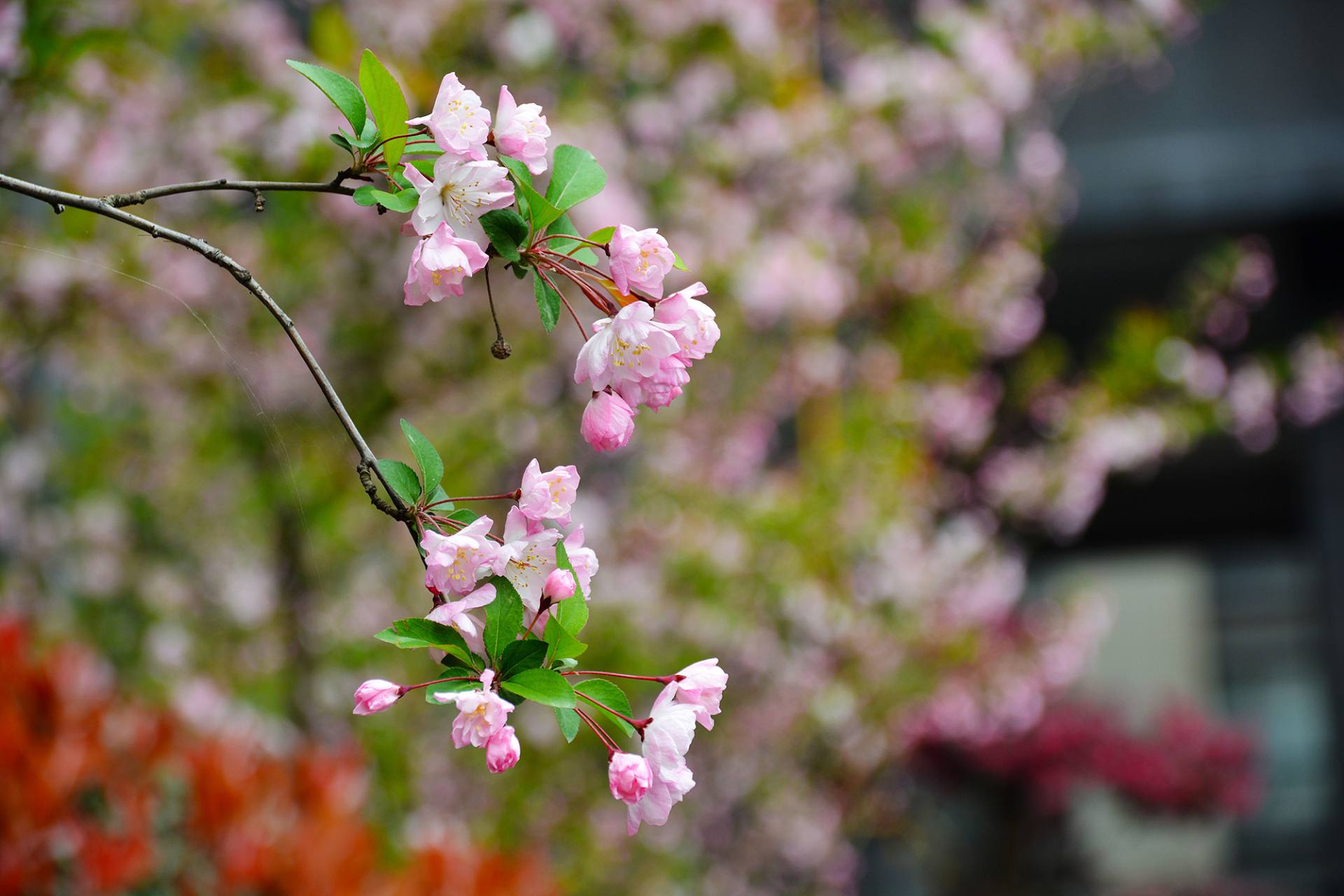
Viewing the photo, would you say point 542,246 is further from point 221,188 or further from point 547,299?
point 221,188

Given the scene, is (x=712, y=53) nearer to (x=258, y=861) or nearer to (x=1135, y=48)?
(x=1135, y=48)

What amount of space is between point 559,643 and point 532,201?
0.24m

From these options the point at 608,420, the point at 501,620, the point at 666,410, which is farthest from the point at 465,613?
the point at 666,410

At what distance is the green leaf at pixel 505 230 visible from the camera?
2.15ft

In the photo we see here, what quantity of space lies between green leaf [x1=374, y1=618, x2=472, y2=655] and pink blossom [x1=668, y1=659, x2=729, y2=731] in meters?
0.13

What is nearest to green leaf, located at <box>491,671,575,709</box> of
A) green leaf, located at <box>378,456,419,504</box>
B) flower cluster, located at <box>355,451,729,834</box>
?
flower cluster, located at <box>355,451,729,834</box>

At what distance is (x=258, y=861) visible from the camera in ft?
5.85

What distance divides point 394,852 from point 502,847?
0.35 meters

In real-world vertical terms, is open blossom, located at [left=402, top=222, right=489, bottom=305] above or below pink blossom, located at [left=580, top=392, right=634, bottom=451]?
above

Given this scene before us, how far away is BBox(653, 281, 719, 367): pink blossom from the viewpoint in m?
0.66

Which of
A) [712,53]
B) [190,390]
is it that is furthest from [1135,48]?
[190,390]

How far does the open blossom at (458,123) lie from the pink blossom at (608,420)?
0.14m

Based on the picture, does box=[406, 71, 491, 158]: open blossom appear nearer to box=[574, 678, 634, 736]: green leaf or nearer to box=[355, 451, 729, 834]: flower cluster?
box=[355, 451, 729, 834]: flower cluster

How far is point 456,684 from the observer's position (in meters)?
0.61
